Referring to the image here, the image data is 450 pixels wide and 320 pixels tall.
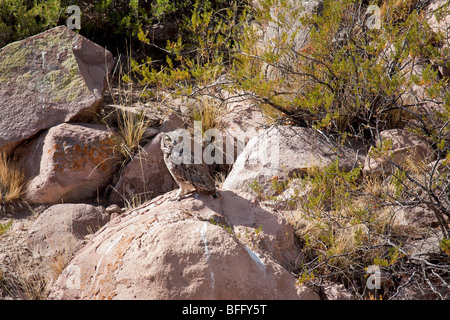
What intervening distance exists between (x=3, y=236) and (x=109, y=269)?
2023 mm

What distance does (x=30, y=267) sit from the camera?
4289 millimetres

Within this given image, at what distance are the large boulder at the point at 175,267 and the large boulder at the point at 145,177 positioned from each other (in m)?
1.64

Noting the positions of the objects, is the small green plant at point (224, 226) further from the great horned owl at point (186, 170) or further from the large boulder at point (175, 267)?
the great horned owl at point (186, 170)

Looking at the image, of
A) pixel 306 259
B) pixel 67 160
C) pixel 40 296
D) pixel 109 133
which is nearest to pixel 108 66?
pixel 109 133

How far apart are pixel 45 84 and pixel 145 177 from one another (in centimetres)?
163

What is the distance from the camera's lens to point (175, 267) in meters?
3.07

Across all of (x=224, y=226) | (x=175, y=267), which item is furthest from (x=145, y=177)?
(x=175, y=267)

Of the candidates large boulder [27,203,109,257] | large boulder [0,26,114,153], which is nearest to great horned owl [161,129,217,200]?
large boulder [27,203,109,257]

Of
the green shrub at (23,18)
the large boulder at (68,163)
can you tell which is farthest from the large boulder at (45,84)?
the green shrub at (23,18)

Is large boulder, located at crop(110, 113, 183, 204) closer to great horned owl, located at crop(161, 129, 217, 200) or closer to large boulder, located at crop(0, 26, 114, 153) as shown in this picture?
large boulder, located at crop(0, 26, 114, 153)

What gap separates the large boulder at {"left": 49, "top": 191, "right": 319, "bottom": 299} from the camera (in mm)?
3045

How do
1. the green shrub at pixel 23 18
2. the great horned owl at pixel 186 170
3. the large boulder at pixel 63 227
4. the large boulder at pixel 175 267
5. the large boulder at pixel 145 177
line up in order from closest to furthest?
the large boulder at pixel 175 267 → the great horned owl at pixel 186 170 → the large boulder at pixel 63 227 → the large boulder at pixel 145 177 → the green shrub at pixel 23 18

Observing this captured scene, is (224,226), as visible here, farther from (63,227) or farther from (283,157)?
(63,227)

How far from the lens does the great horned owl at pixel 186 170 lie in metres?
3.89
